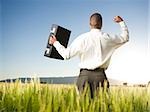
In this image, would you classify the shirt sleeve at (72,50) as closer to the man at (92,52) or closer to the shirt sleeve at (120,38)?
the man at (92,52)

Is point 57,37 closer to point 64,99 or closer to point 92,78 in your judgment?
point 92,78

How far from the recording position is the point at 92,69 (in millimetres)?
2402

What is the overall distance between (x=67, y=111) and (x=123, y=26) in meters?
1.04

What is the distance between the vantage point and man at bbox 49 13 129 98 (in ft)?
7.80

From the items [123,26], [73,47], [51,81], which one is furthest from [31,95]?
[123,26]

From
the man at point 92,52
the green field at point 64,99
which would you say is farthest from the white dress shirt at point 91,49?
the green field at point 64,99

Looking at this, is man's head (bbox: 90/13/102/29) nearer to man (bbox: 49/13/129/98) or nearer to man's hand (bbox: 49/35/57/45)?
man (bbox: 49/13/129/98)

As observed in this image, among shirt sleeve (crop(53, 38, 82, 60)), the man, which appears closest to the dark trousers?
the man

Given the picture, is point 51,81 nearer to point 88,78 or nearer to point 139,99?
point 88,78

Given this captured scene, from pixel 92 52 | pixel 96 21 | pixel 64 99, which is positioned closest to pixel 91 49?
pixel 92 52

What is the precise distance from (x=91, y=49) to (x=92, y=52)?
18 millimetres

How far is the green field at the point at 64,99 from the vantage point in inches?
72.4

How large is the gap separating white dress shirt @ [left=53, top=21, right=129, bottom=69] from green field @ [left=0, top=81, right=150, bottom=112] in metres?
0.17

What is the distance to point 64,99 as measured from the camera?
2051mm
